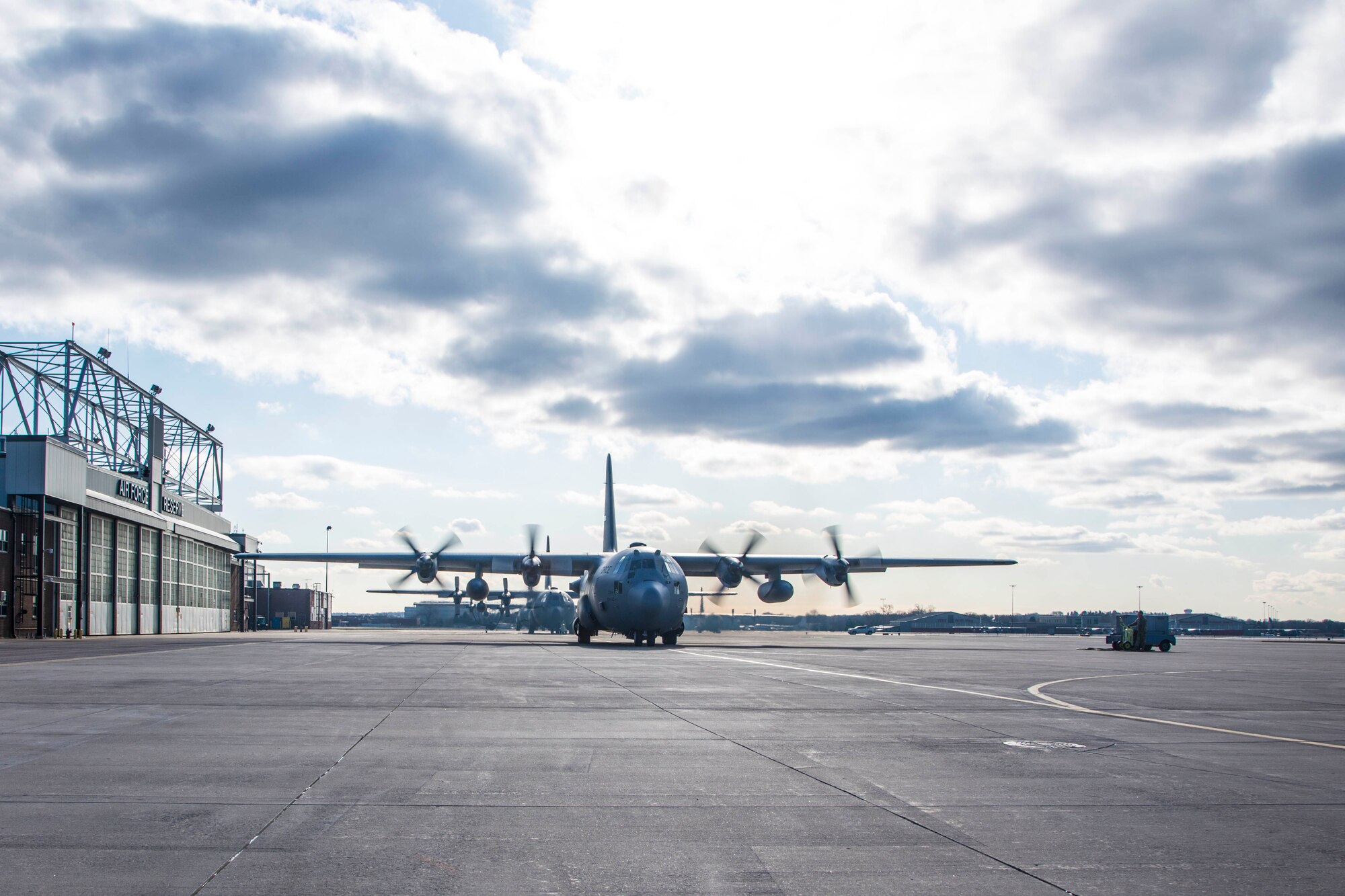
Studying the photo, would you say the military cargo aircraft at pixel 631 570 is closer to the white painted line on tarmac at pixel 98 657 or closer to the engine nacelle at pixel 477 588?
the engine nacelle at pixel 477 588

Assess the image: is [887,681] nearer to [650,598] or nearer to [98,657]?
[650,598]

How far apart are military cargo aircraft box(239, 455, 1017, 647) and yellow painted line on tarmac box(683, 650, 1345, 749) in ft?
36.1

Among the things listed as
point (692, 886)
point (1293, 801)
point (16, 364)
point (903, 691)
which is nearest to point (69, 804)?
point (692, 886)

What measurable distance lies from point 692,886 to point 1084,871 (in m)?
2.51

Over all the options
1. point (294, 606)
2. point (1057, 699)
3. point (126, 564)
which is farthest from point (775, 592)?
point (294, 606)

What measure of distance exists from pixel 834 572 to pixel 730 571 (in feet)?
19.1

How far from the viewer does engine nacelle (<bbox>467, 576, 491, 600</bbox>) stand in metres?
57.2

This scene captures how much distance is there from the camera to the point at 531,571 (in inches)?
2089

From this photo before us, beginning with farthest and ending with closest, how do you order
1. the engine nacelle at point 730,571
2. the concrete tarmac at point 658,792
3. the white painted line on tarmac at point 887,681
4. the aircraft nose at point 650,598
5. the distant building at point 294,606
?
the distant building at point 294,606 < the engine nacelle at point 730,571 < the aircraft nose at point 650,598 < the white painted line on tarmac at point 887,681 < the concrete tarmac at point 658,792

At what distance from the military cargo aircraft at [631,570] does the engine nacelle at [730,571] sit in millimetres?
36

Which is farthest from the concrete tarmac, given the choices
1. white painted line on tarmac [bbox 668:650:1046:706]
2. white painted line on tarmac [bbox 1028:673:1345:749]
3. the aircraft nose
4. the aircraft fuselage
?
the aircraft fuselage

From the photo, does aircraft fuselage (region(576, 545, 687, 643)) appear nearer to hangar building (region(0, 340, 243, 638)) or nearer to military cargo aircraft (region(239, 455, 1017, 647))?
military cargo aircraft (region(239, 455, 1017, 647))

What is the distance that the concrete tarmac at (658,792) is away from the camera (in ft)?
20.8

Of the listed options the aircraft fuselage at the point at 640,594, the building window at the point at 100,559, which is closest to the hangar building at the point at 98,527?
the building window at the point at 100,559
